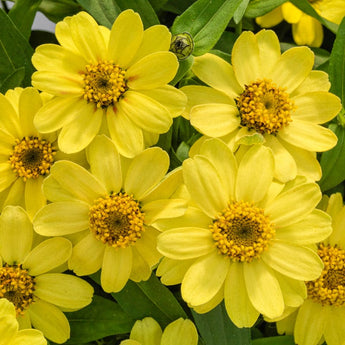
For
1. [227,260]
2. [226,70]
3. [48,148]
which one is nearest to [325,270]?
[227,260]

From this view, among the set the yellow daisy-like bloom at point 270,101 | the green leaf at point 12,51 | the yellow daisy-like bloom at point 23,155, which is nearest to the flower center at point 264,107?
the yellow daisy-like bloom at point 270,101

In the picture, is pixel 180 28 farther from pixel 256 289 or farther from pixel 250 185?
pixel 256 289

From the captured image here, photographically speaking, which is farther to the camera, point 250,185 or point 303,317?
point 303,317

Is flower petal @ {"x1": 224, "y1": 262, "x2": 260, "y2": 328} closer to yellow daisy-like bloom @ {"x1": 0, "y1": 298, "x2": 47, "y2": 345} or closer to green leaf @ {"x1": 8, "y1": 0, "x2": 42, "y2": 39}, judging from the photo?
yellow daisy-like bloom @ {"x1": 0, "y1": 298, "x2": 47, "y2": 345}

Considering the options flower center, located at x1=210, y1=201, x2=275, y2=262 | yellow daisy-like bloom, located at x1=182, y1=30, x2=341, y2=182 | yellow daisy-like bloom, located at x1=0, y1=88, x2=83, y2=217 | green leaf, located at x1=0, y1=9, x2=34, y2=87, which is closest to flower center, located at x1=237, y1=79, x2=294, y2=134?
yellow daisy-like bloom, located at x1=182, y1=30, x2=341, y2=182

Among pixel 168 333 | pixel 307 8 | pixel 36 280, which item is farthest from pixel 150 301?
pixel 307 8
